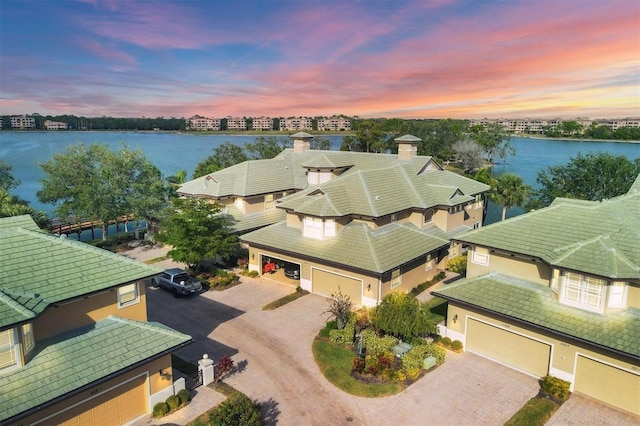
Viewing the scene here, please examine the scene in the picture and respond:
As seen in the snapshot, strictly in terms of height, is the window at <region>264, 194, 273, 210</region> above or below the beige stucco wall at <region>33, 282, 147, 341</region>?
above

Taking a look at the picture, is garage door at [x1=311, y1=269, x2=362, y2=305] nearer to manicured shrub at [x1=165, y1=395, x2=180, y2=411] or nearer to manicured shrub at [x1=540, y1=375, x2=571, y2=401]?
manicured shrub at [x1=540, y1=375, x2=571, y2=401]

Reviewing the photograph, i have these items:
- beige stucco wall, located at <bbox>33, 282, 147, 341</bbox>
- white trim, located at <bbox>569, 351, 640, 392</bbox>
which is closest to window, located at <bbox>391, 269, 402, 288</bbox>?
white trim, located at <bbox>569, 351, 640, 392</bbox>

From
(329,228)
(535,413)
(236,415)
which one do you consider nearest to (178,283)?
(329,228)

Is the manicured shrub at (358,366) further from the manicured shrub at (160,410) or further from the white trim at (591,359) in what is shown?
the white trim at (591,359)

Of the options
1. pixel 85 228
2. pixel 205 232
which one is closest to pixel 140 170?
pixel 85 228

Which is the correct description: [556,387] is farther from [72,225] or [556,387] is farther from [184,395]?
[72,225]

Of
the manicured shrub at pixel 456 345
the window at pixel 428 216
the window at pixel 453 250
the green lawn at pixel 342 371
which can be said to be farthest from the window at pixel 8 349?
the window at pixel 453 250
